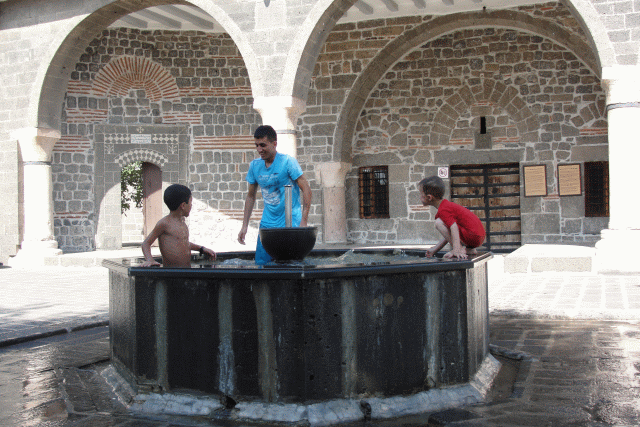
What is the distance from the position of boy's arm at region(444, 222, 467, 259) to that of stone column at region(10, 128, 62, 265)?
33.5 feet

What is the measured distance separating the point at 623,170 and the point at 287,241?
6899mm

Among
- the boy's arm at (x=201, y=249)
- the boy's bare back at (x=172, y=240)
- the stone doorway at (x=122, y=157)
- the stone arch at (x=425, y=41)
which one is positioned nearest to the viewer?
the boy's bare back at (x=172, y=240)

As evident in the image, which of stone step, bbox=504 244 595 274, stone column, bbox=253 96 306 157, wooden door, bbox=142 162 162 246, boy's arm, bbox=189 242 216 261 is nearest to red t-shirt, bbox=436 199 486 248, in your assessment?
boy's arm, bbox=189 242 216 261

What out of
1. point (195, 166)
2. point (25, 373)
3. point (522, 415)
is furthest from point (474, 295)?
point (195, 166)

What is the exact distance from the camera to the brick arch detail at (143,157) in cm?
1484

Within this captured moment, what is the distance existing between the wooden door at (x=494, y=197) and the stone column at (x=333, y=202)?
249 cm

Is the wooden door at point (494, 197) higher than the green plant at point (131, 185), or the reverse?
the green plant at point (131, 185)

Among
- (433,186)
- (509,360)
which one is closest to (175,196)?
(433,186)

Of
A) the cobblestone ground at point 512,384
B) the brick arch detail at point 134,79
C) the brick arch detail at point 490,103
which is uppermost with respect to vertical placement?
the brick arch detail at point 134,79

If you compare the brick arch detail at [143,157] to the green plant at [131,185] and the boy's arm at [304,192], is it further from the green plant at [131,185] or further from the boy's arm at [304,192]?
the green plant at [131,185]

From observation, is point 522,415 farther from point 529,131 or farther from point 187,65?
point 187,65

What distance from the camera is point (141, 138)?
1491 centimetres

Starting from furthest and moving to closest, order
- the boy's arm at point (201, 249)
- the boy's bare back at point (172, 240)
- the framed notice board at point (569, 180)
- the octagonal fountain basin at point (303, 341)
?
the framed notice board at point (569, 180), the boy's arm at point (201, 249), the boy's bare back at point (172, 240), the octagonal fountain basin at point (303, 341)

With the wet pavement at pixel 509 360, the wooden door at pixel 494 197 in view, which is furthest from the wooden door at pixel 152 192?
the wet pavement at pixel 509 360
